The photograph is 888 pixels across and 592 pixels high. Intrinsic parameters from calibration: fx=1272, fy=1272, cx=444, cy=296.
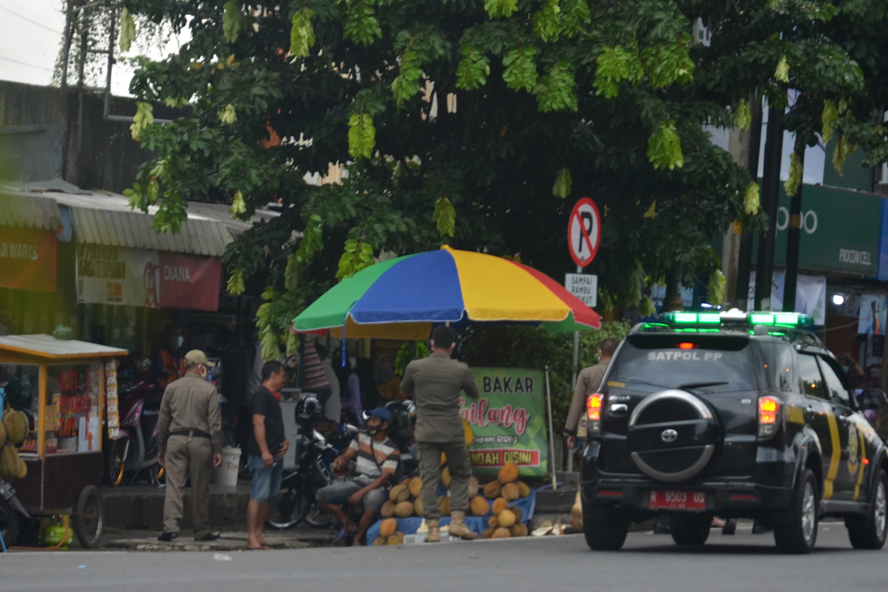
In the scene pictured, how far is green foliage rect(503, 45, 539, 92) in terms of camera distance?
1241cm

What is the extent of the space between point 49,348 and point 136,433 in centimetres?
438

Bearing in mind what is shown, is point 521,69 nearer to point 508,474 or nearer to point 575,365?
point 575,365

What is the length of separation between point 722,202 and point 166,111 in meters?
9.32

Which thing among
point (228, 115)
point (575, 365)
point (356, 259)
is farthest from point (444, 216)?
point (228, 115)

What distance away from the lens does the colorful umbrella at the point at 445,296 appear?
11.3 m

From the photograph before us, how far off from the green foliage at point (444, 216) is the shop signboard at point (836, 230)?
14.1 m

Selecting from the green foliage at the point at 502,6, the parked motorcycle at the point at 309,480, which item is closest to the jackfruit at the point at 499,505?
the parked motorcycle at the point at 309,480

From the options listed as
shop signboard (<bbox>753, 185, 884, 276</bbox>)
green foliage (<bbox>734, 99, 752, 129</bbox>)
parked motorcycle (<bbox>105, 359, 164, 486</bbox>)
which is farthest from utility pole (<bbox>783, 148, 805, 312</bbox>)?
parked motorcycle (<bbox>105, 359, 164, 486</bbox>)

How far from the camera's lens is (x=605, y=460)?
30.9 ft

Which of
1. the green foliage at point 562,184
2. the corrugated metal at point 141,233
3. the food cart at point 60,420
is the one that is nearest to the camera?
the food cart at point 60,420

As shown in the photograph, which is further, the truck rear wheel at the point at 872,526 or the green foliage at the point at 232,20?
the green foliage at the point at 232,20

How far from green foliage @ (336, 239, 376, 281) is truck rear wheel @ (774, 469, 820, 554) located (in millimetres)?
5033

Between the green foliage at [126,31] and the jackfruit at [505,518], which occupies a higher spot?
the green foliage at [126,31]

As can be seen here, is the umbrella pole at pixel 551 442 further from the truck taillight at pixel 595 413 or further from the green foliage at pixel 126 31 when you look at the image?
the green foliage at pixel 126 31
